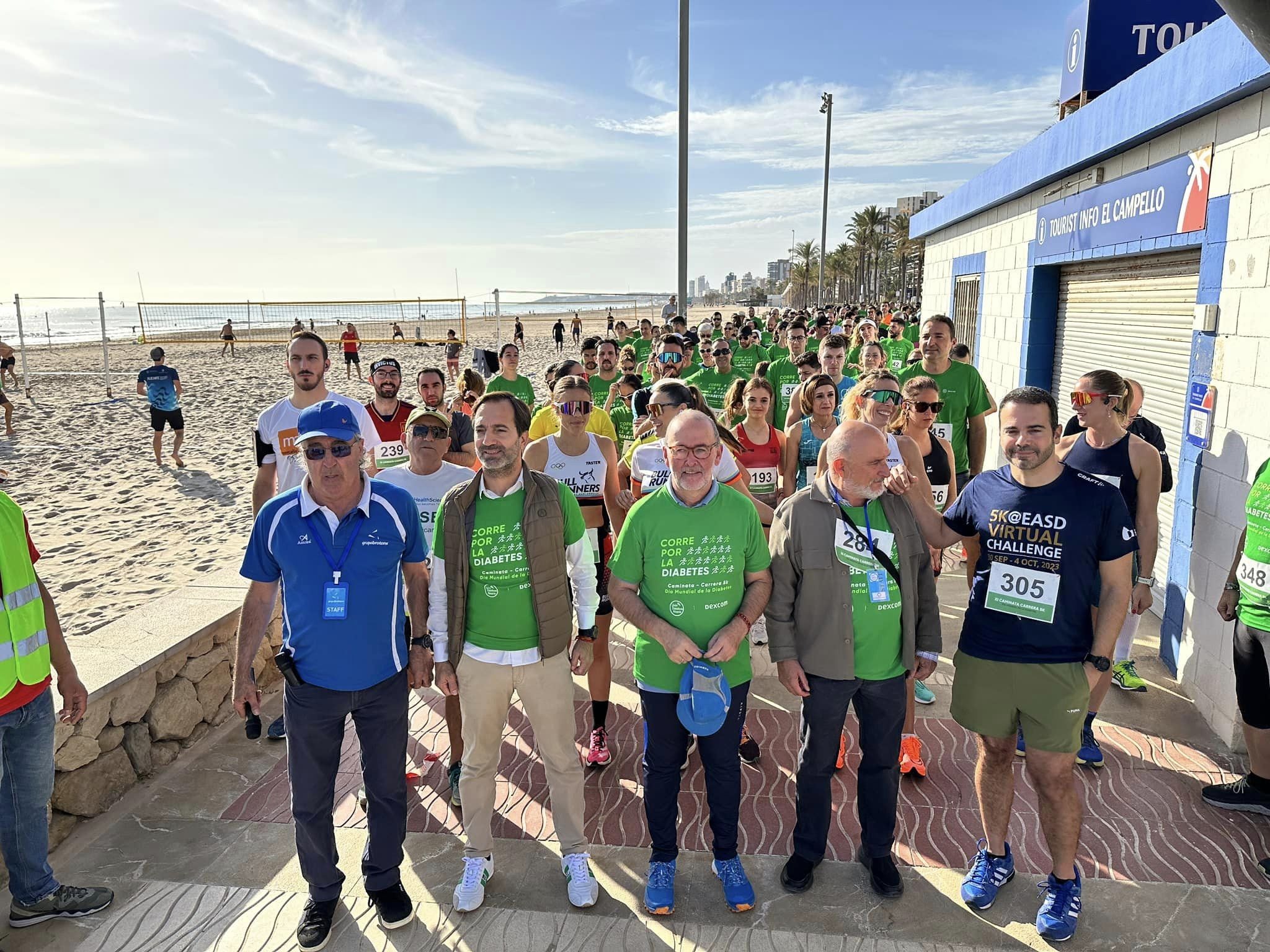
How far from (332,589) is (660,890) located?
5.96 ft

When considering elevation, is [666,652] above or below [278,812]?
above

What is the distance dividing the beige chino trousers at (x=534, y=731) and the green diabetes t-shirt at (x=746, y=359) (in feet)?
22.7

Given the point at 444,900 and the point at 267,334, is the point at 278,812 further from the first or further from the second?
the point at 267,334

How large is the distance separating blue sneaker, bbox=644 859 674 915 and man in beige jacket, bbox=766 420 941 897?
1.61 ft

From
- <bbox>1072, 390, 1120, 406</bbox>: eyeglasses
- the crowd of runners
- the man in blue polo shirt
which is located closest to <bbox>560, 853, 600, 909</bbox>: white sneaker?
the crowd of runners

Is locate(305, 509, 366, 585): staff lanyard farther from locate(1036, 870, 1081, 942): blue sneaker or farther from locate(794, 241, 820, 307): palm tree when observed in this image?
locate(794, 241, 820, 307): palm tree

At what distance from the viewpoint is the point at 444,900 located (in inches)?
131

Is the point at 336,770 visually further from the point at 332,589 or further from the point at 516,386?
the point at 516,386

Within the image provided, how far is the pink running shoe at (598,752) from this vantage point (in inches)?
169

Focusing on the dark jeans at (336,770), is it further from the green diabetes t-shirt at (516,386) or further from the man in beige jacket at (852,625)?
the green diabetes t-shirt at (516,386)

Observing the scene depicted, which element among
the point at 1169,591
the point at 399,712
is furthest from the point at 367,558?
the point at 1169,591

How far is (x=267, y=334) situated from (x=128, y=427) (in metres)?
33.5

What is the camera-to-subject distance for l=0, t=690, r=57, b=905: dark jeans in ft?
10.2

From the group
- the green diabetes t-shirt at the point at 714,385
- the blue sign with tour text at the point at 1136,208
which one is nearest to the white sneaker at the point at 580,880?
the blue sign with tour text at the point at 1136,208
